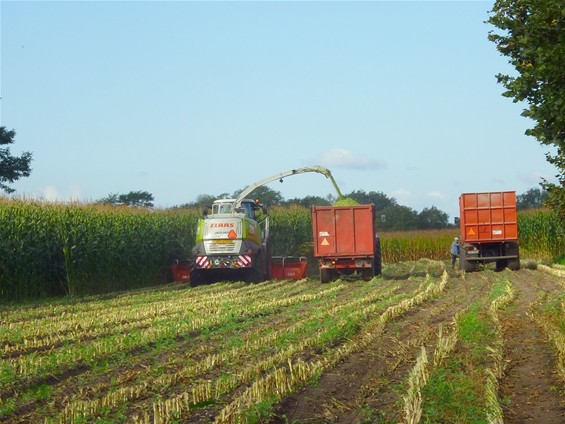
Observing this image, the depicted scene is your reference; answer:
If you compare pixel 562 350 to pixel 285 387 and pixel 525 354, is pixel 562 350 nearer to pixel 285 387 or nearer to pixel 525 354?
pixel 525 354

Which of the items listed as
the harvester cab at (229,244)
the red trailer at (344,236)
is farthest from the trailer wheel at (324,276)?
the harvester cab at (229,244)

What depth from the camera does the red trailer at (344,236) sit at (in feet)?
87.0

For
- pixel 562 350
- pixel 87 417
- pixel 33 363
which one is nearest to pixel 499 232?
pixel 562 350

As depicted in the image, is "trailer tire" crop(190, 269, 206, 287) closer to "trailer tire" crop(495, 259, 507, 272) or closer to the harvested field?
the harvested field

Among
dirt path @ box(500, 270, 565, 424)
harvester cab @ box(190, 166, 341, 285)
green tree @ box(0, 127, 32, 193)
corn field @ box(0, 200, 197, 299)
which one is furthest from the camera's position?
green tree @ box(0, 127, 32, 193)

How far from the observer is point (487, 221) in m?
30.5

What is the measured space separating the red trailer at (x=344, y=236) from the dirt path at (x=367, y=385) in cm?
1170

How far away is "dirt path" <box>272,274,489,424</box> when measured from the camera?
7691mm

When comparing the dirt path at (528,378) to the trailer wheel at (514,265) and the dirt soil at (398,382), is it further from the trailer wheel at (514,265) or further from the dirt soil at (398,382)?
the trailer wheel at (514,265)

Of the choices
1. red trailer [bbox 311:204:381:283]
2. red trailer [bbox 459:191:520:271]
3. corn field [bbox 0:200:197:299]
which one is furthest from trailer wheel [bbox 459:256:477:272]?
corn field [bbox 0:200:197:299]

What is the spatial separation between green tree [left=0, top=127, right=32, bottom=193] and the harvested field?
3402 cm

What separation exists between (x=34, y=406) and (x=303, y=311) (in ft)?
30.4

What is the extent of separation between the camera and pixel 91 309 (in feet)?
61.7

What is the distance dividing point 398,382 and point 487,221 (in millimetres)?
22176
